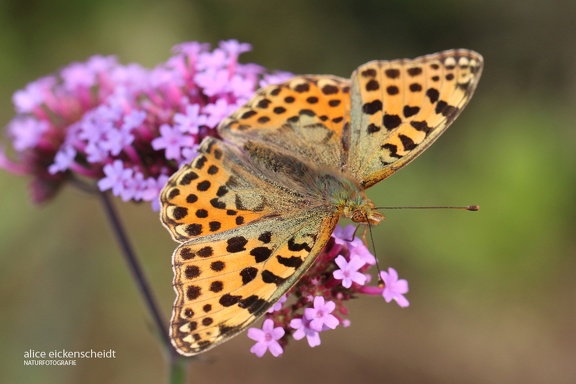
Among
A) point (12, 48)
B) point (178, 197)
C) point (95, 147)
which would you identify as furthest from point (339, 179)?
point (12, 48)

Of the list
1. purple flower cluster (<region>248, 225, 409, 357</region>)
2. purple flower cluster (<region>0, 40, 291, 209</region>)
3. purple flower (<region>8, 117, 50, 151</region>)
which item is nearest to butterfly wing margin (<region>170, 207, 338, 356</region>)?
purple flower cluster (<region>248, 225, 409, 357</region>)

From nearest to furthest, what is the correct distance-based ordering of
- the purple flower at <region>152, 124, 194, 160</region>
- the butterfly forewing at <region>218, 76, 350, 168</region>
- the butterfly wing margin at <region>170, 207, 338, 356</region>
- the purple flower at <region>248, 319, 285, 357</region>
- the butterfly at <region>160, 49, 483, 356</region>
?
the butterfly wing margin at <region>170, 207, 338, 356</region>
the butterfly at <region>160, 49, 483, 356</region>
the purple flower at <region>248, 319, 285, 357</region>
the butterfly forewing at <region>218, 76, 350, 168</region>
the purple flower at <region>152, 124, 194, 160</region>

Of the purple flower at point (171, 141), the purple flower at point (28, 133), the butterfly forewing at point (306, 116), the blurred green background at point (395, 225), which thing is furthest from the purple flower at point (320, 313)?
the blurred green background at point (395, 225)

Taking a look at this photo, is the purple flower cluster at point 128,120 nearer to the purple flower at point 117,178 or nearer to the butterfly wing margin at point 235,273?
the purple flower at point 117,178

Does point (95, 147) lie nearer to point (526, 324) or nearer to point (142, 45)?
point (142, 45)

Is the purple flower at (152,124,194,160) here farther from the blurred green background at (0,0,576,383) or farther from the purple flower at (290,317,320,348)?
the blurred green background at (0,0,576,383)

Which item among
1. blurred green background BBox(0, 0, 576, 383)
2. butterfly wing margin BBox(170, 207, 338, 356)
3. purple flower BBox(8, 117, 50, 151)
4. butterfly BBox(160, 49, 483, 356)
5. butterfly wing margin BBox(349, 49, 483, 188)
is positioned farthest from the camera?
blurred green background BBox(0, 0, 576, 383)
